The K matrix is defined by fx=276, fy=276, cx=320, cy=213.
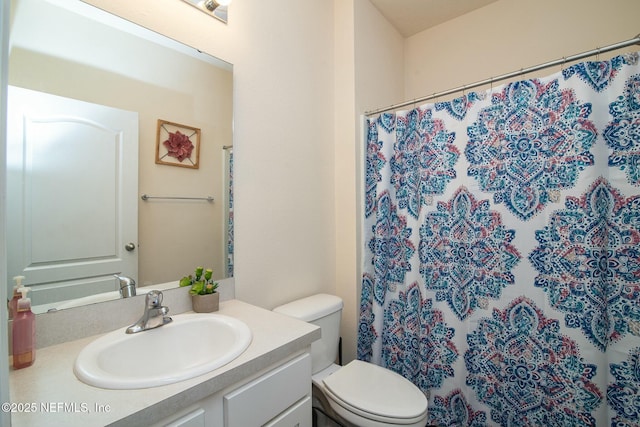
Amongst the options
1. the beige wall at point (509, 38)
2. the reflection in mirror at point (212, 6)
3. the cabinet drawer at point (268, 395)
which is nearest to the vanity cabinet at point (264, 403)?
the cabinet drawer at point (268, 395)

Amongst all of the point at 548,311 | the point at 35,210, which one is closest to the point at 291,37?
the point at 35,210

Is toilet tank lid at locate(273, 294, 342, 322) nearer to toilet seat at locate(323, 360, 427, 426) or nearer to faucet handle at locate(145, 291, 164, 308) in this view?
toilet seat at locate(323, 360, 427, 426)

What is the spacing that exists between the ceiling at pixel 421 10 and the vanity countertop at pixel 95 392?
2.26m

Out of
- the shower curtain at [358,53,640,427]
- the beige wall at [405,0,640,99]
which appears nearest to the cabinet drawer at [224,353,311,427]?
the shower curtain at [358,53,640,427]

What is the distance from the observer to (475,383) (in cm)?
140

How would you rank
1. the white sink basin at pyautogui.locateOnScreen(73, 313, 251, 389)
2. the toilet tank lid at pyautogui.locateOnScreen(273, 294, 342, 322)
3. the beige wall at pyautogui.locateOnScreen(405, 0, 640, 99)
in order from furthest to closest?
the beige wall at pyautogui.locateOnScreen(405, 0, 640, 99) < the toilet tank lid at pyautogui.locateOnScreen(273, 294, 342, 322) < the white sink basin at pyautogui.locateOnScreen(73, 313, 251, 389)

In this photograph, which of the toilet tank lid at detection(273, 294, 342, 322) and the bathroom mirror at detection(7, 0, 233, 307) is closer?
the bathroom mirror at detection(7, 0, 233, 307)

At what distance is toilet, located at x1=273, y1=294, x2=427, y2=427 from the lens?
1.10 metres

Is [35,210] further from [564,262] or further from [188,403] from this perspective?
[564,262]

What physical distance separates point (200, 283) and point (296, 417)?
24.1 inches

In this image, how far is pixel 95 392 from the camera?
0.62 metres

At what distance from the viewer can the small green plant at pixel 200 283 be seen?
44.3 inches

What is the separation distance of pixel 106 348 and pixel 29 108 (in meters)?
0.74

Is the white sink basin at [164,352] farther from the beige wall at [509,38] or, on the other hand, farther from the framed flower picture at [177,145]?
the beige wall at [509,38]
